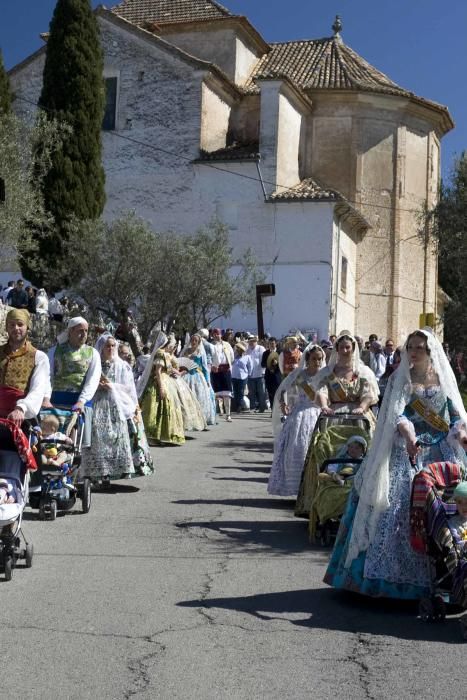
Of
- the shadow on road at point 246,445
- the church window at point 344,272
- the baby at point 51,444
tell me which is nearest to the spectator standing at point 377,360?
the shadow on road at point 246,445

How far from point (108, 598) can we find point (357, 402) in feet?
14.8

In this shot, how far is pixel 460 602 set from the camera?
264 inches

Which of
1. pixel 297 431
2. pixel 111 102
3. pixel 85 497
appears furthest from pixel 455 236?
pixel 111 102

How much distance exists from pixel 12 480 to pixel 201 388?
54.1ft

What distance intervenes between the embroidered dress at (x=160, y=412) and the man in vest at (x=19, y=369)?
10.0 m

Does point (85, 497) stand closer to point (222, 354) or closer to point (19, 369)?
point (19, 369)

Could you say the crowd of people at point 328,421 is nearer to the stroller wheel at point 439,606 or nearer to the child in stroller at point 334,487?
the child in stroller at point 334,487

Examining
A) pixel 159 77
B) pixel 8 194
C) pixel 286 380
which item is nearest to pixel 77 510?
pixel 286 380

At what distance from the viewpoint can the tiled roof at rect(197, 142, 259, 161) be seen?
44.0m

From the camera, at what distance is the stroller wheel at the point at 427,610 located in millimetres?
6820

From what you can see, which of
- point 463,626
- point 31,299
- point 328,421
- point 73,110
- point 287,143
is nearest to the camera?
point 463,626

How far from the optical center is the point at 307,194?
143ft

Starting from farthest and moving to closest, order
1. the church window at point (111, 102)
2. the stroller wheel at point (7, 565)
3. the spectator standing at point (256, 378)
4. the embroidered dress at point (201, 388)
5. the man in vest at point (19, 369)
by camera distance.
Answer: the church window at point (111, 102), the spectator standing at point (256, 378), the embroidered dress at point (201, 388), the man in vest at point (19, 369), the stroller wheel at point (7, 565)

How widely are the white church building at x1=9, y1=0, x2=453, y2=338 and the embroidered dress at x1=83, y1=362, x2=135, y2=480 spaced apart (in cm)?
2957
